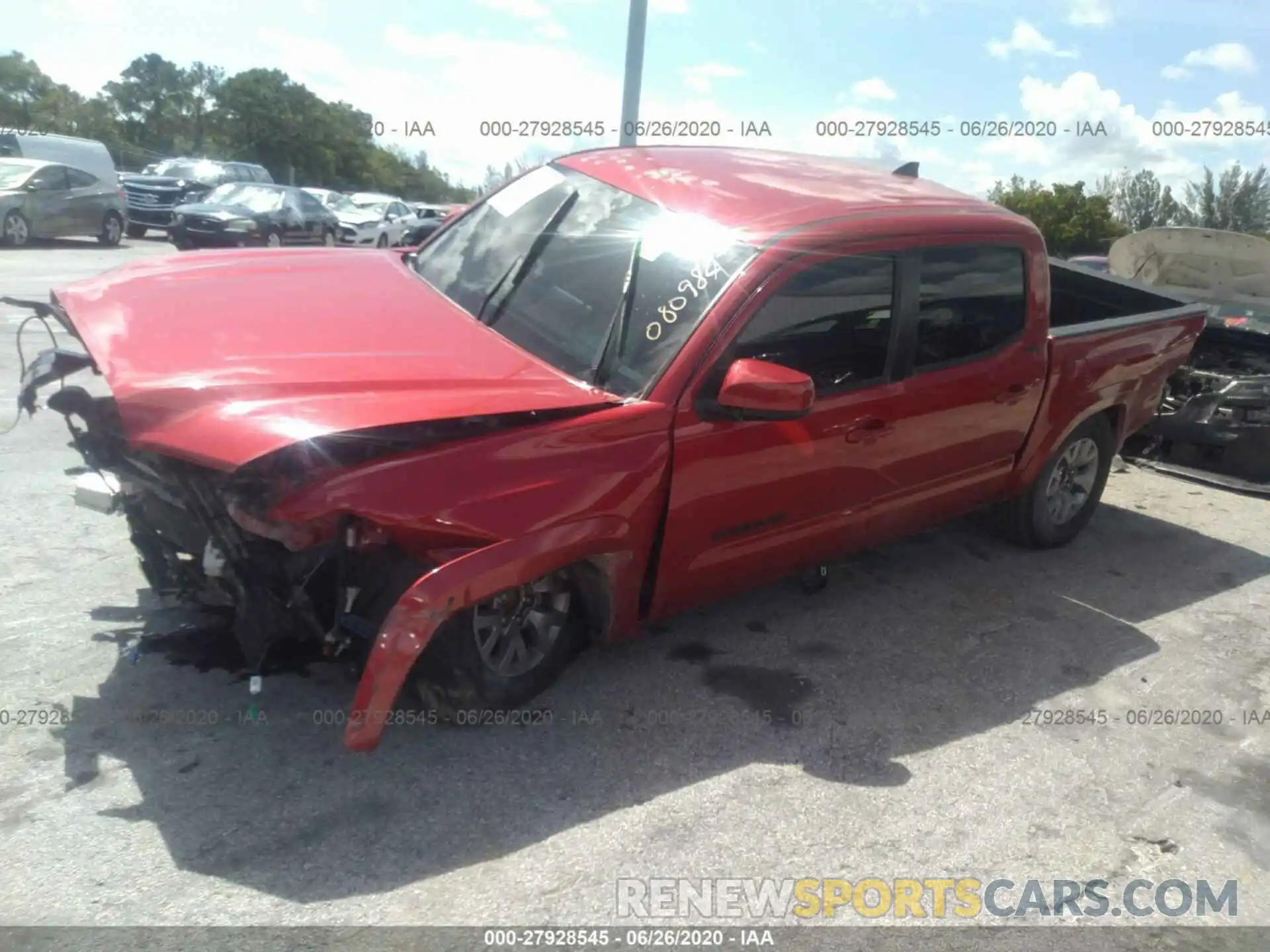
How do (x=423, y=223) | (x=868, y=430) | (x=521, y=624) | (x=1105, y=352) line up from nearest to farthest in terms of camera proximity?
1. (x=521, y=624)
2. (x=868, y=430)
3. (x=1105, y=352)
4. (x=423, y=223)

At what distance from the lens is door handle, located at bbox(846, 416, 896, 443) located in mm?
4137

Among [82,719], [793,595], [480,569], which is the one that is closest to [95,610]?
[82,719]

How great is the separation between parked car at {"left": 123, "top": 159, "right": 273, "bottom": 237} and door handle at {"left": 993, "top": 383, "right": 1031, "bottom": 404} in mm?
20505

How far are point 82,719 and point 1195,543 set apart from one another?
235 inches

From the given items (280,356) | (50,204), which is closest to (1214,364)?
(280,356)

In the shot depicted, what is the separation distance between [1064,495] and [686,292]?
124 inches

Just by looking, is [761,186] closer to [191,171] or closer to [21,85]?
[191,171]

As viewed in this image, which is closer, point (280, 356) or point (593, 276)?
point (280, 356)

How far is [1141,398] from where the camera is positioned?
6.00m

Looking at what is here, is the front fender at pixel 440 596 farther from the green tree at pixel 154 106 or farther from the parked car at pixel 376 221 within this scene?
the green tree at pixel 154 106

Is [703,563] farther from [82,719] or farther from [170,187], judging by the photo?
[170,187]

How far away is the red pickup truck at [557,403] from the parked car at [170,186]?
20.0m

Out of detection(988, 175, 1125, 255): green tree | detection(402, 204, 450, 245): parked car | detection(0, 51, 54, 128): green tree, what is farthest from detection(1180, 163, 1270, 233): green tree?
detection(0, 51, 54, 128): green tree

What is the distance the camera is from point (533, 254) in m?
4.28
